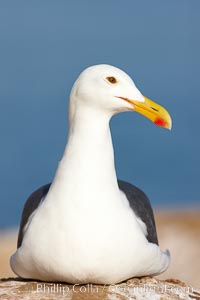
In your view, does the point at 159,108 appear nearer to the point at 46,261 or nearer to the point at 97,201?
the point at 97,201

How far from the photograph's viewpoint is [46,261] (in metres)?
8.70

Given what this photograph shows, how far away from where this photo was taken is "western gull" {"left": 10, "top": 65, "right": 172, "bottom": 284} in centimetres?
862

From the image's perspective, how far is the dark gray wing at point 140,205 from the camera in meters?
9.48

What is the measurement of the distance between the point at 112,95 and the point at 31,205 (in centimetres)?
164

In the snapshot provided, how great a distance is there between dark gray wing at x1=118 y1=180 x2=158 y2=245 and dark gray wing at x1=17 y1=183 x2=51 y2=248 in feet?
2.74

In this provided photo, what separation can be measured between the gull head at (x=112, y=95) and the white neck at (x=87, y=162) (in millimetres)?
100

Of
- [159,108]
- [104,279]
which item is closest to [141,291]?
[104,279]

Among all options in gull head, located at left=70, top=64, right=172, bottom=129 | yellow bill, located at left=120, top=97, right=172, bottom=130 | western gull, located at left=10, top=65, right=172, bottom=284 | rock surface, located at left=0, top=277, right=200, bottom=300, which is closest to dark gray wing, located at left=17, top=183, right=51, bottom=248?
western gull, located at left=10, top=65, right=172, bottom=284

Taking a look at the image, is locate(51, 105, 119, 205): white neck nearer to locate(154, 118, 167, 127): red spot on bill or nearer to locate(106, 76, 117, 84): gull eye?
locate(106, 76, 117, 84): gull eye

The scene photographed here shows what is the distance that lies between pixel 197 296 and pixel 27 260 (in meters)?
1.79

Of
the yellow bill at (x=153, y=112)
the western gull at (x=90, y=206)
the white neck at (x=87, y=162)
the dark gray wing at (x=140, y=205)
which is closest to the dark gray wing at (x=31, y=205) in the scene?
the western gull at (x=90, y=206)

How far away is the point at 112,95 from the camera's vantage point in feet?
28.2

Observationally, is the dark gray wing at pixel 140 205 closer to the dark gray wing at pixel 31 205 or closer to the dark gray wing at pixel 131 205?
the dark gray wing at pixel 131 205

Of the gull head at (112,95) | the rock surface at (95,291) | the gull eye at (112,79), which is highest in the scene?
the gull eye at (112,79)
